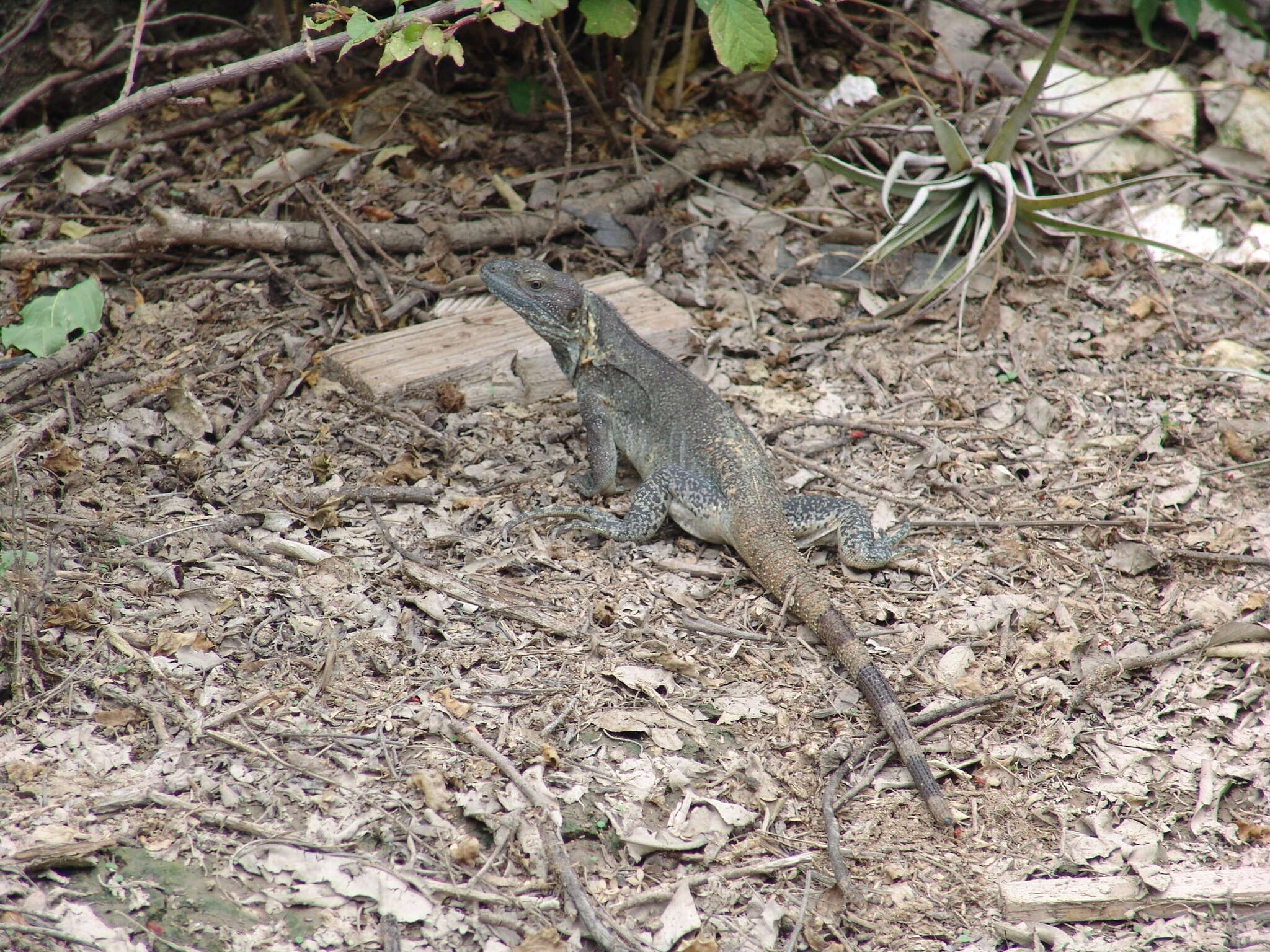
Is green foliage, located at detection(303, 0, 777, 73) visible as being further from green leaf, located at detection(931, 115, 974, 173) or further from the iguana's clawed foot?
the iguana's clawed foot

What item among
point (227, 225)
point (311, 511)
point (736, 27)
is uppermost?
point (736, 27)

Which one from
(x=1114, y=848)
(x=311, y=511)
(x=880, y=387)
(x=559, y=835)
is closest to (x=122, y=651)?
(x=311, y=511)

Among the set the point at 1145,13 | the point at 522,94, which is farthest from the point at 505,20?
the point at 1145,13

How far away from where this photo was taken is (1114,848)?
3.67 metres

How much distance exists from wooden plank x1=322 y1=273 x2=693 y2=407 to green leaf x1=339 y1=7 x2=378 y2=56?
1.83 metres

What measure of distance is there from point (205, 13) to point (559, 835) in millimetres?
6841

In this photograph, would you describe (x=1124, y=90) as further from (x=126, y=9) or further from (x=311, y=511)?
(x=126, y=9)

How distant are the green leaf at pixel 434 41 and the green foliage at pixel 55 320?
2439 millimetres

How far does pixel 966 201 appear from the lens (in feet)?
22.1

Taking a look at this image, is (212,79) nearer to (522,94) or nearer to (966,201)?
(522,94)

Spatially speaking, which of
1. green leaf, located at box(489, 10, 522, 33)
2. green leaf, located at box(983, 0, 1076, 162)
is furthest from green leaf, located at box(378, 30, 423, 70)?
green leaf, located at box(983, 0, 1076, 162)

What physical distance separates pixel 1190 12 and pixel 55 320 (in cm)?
775

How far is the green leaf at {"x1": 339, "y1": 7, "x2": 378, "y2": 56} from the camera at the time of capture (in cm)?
443

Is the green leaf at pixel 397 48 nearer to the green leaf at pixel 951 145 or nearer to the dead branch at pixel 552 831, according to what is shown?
the dead branch at pixel 552 831
